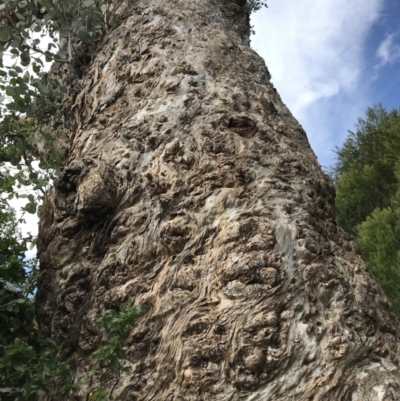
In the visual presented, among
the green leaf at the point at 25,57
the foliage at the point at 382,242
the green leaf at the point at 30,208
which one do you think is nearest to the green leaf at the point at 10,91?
the green leaf at the point at 25,57

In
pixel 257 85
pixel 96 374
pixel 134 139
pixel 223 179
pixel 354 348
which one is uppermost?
pixel 257 85

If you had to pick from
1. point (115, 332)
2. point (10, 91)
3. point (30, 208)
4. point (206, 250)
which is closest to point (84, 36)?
point (10, 91)

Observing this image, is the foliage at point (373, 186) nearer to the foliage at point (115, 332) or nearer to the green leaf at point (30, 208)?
the green leaf at point (30, 208)

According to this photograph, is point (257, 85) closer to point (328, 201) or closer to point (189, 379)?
point (328, 201)

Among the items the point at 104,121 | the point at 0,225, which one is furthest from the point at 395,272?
the point at 104,121

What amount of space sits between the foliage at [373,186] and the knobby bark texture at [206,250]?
23.3 ft

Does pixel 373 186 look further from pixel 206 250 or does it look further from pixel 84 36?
pixel 206 250

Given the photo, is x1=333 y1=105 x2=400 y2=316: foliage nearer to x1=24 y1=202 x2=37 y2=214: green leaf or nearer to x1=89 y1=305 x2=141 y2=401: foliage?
x1=24 y1=202 x2=37 y2=214: green leaf

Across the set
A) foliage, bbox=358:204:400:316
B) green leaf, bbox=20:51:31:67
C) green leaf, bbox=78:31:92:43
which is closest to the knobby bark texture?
green leaf, bbox=78:31:92:43

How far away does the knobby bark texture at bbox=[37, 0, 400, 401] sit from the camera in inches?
65.4

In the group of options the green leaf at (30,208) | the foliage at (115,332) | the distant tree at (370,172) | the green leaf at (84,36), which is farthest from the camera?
the distant tree at (370,172)

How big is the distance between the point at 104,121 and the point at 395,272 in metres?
6.80

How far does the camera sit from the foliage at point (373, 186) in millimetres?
9516

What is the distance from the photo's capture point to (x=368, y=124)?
13.5m
